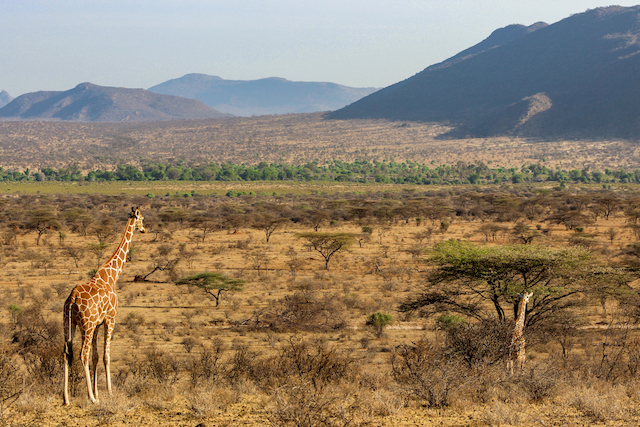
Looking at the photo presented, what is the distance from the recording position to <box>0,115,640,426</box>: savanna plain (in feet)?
28.3

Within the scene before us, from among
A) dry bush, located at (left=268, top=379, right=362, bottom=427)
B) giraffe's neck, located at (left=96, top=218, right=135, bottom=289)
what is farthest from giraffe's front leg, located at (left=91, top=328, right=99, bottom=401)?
dry bush, located at (left=268, top=379, right=362, bottom=427)

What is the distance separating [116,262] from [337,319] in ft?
37.6

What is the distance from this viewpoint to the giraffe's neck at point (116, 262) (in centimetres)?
895

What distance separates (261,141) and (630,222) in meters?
124

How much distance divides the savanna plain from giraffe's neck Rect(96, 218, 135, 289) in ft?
5.95

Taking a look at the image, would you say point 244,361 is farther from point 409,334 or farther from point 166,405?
point 409,334

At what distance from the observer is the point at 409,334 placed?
18562mm

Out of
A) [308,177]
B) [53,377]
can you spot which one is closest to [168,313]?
[53,377]

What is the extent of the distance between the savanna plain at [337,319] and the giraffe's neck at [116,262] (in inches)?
71.4

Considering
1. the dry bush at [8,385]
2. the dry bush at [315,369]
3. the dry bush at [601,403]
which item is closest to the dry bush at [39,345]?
the dry bush at [8,385]

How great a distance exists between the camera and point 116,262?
929 cm

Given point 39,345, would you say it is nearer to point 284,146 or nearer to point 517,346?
point 517,346

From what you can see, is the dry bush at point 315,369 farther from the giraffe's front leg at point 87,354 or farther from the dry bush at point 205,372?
the giraffe's front leg at point 87,354

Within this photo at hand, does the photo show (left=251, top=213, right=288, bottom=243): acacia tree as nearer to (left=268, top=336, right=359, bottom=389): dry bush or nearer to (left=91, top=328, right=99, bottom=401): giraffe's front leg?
(left=268, top=336, right=359, bottom=389): dry bush
